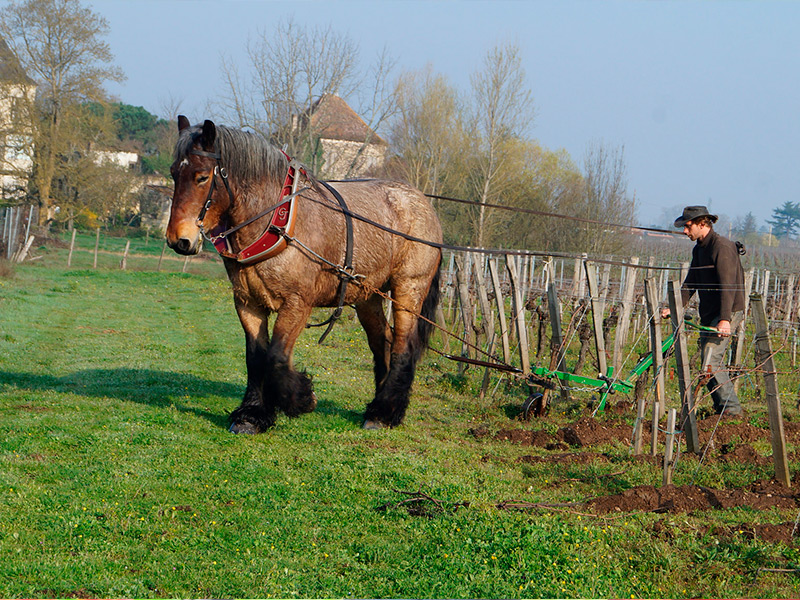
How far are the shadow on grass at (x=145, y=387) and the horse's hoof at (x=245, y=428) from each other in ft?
1.60

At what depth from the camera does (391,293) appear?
24.6 ft

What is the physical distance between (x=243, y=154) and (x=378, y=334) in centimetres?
251

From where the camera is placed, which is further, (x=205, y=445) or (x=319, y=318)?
(x=319, y=318)

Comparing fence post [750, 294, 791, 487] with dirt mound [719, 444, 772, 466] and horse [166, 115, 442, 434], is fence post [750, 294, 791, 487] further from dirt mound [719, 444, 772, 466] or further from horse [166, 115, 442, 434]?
horse [166, 115, 442, 434]

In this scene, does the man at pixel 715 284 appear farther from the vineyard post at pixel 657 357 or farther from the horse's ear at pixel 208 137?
the horse's ear at pixel 208 137

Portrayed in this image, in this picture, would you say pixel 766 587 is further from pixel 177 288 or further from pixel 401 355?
pixel 177 288

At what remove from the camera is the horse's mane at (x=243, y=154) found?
5695 millimetres

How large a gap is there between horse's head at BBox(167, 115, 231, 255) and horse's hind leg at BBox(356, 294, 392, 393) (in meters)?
2.19

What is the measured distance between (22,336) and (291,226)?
8248mm

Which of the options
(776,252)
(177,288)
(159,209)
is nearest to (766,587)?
(177,288)

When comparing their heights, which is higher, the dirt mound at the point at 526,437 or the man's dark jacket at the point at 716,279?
the man's dark jacket at the point at 716,279

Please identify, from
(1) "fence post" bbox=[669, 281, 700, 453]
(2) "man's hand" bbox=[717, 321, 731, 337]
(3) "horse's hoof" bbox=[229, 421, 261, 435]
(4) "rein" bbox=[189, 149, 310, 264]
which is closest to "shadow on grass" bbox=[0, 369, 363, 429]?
(3) "horse's hoof" bbox=[229, 421, 261, 435]

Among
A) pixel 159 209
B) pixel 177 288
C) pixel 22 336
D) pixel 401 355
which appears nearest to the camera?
pixel 401 355

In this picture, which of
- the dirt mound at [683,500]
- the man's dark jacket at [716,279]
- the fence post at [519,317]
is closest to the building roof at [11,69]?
the fence post at [519,317]
